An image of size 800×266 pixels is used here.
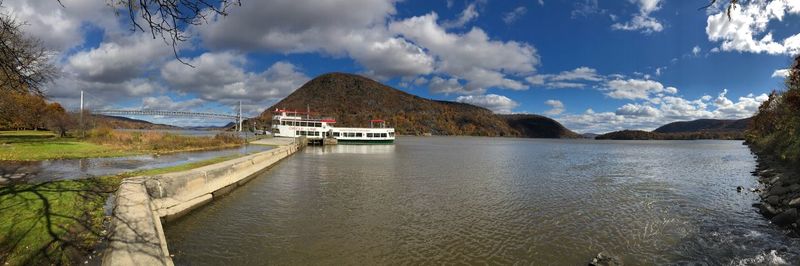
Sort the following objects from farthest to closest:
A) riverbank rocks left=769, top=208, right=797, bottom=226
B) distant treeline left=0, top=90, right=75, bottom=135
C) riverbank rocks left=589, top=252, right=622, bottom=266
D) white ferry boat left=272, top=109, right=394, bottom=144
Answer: white ferry boat left=272, top=109, right=394, bottom=144, distant treeline left=0, top=90, right=75, bottom=135, riverbank rocks left=769, top=208, right=797, bottom=226, riverbank rocks left=589, top=252, right=622, bottom=266

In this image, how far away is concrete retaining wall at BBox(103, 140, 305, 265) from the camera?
27.3ft

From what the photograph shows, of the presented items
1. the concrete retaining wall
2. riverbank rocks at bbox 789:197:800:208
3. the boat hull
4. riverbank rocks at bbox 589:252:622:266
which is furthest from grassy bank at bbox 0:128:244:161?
riverbank rocks at bbox 789:197:800:208

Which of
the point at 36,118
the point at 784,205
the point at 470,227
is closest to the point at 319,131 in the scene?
the point at 36,118

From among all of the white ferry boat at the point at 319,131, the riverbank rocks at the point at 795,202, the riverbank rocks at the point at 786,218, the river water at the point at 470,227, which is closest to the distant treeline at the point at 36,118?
the river water at the point at 470,227

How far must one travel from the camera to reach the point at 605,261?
10.4 meters

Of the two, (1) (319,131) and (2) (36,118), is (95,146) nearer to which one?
(2) (36,118)

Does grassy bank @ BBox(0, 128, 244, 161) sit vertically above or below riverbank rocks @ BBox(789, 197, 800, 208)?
above

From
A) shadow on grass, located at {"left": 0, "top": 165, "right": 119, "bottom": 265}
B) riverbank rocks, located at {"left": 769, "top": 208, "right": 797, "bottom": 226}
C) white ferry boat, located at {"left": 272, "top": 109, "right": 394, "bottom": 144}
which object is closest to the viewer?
shadow on grass, located at {"left": 0, "top": 165, "right": 119, "bottom": 265}

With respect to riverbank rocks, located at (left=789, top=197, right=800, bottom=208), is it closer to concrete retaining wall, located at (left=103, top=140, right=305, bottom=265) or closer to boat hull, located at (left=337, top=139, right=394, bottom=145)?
concrete retaining wall, located at (left=103, top=140, right=305, bottom=265)

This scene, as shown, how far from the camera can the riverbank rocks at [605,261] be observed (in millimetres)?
10195

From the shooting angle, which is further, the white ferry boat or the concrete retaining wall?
the white ferry boat

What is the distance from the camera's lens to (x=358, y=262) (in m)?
10.5

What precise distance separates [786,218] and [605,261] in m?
10.4

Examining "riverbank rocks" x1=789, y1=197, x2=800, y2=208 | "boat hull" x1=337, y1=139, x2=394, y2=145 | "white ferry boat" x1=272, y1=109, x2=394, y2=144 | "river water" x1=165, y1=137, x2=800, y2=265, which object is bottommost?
"river water" x1=165, y1=137, x2=800, y2=265
